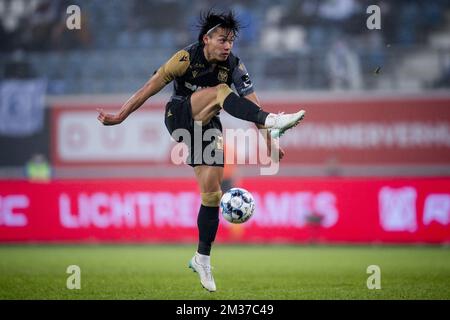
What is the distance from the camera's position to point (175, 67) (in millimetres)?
7363

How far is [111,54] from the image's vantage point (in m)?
19.3


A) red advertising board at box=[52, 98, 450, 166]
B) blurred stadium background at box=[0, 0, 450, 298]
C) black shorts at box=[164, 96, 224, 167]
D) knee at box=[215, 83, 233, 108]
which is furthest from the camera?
red advertising board at box=[52, 98, 450, 166]

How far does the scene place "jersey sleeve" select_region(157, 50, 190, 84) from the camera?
7.37m

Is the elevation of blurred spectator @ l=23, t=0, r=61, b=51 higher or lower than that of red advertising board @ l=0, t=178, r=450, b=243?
higher

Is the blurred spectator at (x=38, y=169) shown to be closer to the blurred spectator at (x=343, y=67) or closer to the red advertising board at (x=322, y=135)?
the red advertising board at (x=322, y=135)

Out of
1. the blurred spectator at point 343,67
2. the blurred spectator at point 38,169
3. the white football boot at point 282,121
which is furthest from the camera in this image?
the blurred spectator at point 38,169

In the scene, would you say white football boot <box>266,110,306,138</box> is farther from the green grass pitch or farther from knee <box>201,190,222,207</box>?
the green grass pitch

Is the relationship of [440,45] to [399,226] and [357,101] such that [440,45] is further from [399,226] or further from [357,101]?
[399,226]

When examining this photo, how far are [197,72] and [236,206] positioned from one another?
131cm

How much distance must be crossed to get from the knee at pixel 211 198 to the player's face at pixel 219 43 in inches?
50.0

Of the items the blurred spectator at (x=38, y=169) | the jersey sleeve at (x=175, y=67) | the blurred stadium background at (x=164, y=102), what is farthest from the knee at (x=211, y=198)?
the blurred spectator at (x=38, y=169)

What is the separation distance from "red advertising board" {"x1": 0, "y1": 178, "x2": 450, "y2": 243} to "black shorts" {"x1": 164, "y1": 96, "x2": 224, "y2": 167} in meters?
7.24

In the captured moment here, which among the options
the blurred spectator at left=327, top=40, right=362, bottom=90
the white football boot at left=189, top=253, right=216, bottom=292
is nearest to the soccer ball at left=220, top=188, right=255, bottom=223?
the white football boot at left=189, top=253, right=216, bottom=292

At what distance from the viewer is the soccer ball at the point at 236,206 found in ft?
25.1
